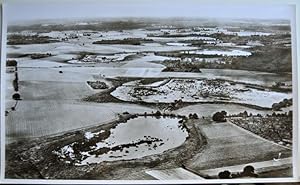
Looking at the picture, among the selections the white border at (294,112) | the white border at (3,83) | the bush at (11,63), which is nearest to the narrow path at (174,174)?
the white border at (294,112)

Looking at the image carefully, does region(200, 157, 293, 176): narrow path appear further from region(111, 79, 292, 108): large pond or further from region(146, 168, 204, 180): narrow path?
region(111, 79, 292, 108): large pond

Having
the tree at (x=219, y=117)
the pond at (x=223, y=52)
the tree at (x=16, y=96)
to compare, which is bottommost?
the tree at (x=219, y=117)

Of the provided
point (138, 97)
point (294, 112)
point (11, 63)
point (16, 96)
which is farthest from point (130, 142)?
point (294, 112)

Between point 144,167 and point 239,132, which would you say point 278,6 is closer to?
point 239,132

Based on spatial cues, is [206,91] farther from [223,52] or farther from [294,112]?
[294,112]

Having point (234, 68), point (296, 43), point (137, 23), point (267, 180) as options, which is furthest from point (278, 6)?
point (267, 180)

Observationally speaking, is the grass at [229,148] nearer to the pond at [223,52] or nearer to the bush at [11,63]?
the pond at [223,52]

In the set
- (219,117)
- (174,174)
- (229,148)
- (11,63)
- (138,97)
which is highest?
(11,63)

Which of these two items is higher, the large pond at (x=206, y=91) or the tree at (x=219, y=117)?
the large pond at (x=206, y=91)

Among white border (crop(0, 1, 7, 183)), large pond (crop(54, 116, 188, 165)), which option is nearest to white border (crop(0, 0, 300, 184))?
white border (crop(0, 1, 7, 183))
